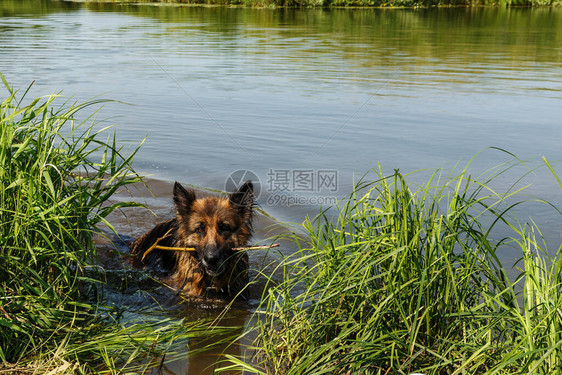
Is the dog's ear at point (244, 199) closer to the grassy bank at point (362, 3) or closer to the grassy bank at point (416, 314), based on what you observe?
the grassy bank at point (416, 314)

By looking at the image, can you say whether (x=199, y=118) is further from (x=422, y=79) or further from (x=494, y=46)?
(x=494, y=46)

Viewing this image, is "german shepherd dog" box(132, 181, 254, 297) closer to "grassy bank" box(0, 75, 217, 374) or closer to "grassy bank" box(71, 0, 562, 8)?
"grassy bank" box(0, 75, 217, 374)

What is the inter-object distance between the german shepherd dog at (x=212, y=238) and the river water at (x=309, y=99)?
1.93 meters

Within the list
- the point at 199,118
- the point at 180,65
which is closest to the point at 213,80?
the point at 180,65

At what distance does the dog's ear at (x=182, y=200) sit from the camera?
5.40 meters

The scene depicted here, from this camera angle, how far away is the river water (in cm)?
898

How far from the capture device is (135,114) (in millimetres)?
12578

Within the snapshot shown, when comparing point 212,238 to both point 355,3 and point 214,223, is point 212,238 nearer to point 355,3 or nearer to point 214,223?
point 214,223

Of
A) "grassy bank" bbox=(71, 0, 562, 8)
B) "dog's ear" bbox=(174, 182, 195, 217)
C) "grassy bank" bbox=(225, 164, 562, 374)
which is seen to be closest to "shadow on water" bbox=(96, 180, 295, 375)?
"dog's ear" bbox=(174, 182, 195, 217)

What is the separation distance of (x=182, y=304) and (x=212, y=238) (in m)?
0.70

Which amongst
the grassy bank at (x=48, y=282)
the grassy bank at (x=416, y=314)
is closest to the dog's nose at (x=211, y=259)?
the grassy bank at (x=48, y=282)

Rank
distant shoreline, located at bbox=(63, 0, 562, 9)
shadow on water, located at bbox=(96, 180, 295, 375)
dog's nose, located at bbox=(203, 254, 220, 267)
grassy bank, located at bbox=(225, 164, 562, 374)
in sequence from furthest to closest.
Result: 1. distant shoreline, located at bbox=(63, 0, 562, 9)
2. dog's nose, located at bbox=(203, 254, 220, 267)
3. shadow on water, located at bbox=(96, 180, 295, 375)
4. grassy bank, located at bbox=(225, 164, 562, 374)

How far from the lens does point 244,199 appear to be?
5.51 metres

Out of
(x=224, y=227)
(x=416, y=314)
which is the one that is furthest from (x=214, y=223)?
(x=416, y=314)
